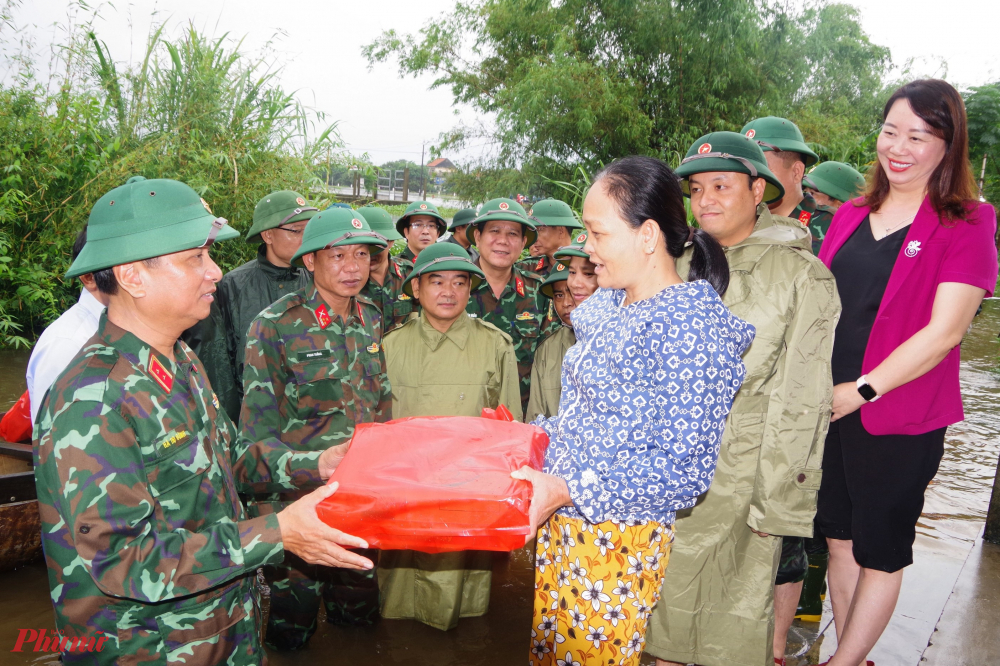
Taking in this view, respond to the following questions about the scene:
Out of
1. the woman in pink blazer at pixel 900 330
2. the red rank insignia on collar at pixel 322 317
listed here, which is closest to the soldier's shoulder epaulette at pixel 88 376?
the red rank insignia on collar at pixel 322 317

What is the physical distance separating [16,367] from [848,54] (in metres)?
23.6

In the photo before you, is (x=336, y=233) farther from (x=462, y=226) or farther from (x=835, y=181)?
(x=835, y=181)

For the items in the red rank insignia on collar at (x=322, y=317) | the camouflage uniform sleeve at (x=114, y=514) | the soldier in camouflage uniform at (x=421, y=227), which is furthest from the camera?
the soldier in camouflage uniform at (x=421, y=227)

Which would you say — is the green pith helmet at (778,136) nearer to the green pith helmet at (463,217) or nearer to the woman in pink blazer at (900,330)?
the woman in pink blazer at (900,330)

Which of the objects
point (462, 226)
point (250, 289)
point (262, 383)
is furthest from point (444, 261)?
point (462, 226)

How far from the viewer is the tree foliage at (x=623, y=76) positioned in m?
14.7

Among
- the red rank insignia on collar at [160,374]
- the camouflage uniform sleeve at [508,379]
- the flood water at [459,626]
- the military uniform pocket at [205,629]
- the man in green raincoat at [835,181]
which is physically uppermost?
the man in green raincoat at [835,181]

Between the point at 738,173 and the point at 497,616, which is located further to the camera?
the point at 497,616

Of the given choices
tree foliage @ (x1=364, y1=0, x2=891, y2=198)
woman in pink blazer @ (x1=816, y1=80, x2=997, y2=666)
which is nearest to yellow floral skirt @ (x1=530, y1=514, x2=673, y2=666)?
woman in pink blazer @ (x1=816, y1=80, x2=997, y2=666)

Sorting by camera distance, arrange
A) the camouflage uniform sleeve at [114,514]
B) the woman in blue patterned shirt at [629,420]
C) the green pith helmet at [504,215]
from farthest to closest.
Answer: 1. the green pith helmet at [504,215]
2. the woman in blue patterned shirt at [629,420]
3. the camouflage uniform sleeve at [114,514]

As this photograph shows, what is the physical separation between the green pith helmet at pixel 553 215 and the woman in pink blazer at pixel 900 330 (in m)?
2.89

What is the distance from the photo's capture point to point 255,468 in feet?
7.59

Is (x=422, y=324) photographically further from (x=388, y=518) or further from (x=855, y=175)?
(x=855, y=175)

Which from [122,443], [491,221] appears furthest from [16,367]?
[122,443]
